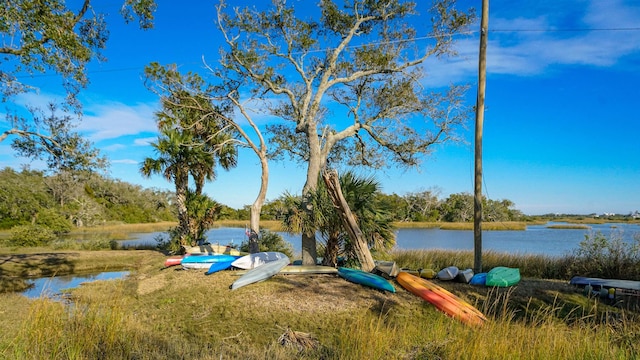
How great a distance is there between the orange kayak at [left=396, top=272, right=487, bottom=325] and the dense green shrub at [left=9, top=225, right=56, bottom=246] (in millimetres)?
21246

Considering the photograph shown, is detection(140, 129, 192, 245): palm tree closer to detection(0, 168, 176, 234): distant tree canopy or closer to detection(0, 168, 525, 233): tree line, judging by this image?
detection(0, 168, 525, 233): tree line

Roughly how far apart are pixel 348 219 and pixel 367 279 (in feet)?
4.82

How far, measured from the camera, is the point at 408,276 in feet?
27.3

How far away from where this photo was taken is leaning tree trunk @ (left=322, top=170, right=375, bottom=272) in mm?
8828

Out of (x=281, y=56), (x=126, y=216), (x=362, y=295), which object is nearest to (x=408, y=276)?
(x=362, y=295)

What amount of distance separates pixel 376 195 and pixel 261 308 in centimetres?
440

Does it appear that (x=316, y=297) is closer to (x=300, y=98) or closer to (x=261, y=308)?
(x=261, y=308)

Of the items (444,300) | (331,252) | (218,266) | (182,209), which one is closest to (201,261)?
(218,266)

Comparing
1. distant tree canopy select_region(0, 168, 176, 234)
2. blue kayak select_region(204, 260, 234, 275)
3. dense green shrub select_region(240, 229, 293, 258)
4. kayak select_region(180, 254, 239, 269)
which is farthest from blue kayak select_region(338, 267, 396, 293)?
distant tree canopy select_region(0, 168, 176, 234)

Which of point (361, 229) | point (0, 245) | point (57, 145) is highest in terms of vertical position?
point (57, 145)

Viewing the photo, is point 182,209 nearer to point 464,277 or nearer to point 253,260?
point 253,260

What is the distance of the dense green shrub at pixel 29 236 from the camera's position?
2144 centimetres

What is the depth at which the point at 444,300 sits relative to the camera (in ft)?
22.7

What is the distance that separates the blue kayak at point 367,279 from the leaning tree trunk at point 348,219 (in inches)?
23.0
